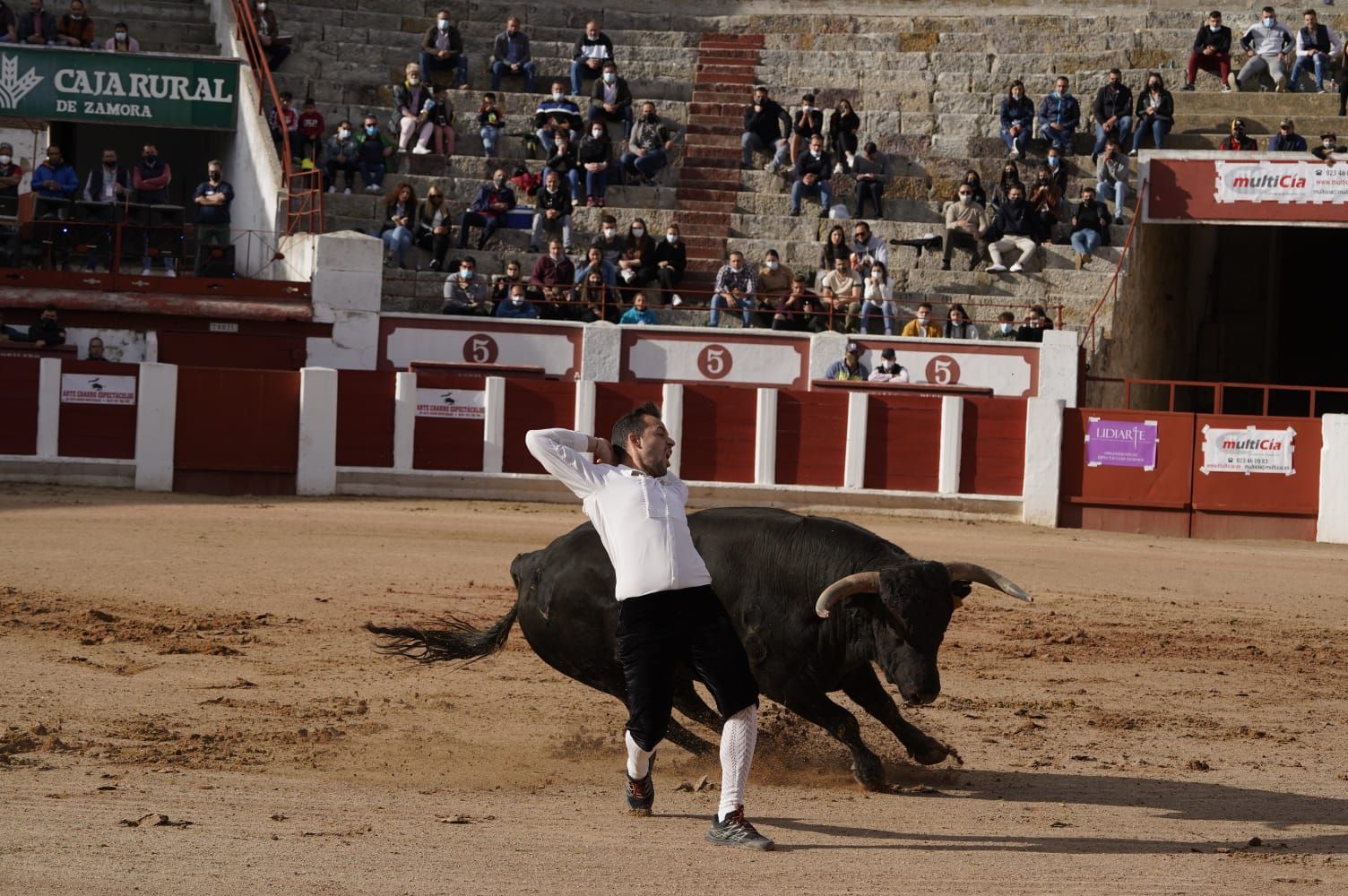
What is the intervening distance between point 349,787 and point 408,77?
2050cm

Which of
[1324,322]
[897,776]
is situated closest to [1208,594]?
[897,776]

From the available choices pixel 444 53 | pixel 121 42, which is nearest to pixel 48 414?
pixel 121 42

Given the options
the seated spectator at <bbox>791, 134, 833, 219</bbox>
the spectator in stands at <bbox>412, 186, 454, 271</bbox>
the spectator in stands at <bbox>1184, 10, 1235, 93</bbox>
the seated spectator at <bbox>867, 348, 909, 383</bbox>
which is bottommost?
the seated spectator at <bbox>867, 348, 909, 383</bbox>

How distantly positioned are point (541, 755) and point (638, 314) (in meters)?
14.4

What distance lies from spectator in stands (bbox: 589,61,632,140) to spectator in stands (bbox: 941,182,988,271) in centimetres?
549

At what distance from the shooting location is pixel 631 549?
6.55 meters

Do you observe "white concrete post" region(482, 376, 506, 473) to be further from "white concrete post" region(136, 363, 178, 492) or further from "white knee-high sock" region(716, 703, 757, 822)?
"white knee-high sock" region(716, 703, 757, 822)

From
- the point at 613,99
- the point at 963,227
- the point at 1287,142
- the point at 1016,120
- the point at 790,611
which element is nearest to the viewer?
the point at 790,611

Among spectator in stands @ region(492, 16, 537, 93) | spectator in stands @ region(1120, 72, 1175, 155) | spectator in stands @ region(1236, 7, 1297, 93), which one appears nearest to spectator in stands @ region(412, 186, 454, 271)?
spectator in stands @ region(492, 16, 537, 93)

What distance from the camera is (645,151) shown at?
2645 centimetres

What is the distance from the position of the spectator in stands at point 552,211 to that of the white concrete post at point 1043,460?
7.44 metres

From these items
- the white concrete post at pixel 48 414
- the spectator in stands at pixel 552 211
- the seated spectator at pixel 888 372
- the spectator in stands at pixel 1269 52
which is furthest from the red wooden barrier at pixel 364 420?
the spectator in stands at pixel 1269 52

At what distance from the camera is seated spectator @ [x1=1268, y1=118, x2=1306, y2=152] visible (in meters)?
24.5

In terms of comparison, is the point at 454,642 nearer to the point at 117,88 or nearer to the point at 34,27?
the point at 117,88
